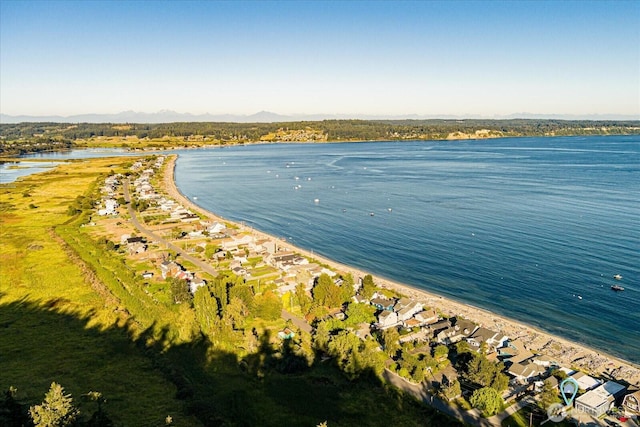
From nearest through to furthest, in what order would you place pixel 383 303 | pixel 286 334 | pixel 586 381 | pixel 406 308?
pixel 586 381 < pixel 286 334 < pixel 406 308 < pixel 383 303

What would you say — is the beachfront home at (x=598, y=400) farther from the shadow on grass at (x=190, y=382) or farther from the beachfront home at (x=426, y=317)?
the beachfront home at (x=426, y=317)

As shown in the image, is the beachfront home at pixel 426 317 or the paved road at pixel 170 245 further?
the paved road at pixel 170 245

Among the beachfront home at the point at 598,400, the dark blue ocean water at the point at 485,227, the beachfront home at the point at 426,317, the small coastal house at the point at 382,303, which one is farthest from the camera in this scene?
the dark blue ocean water at the point at 485,227

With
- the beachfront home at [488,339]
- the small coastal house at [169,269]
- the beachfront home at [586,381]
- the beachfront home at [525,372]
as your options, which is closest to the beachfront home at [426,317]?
the beachfront home at [488,339]

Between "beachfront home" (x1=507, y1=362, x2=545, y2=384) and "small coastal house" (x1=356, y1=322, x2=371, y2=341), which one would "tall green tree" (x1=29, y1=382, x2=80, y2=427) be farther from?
"beachfront home" (x1=507, y1=362, x2=545, y2=384)

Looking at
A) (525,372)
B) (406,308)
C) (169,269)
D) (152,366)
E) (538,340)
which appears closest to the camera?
(525,372)

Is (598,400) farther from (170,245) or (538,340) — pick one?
(170,245)

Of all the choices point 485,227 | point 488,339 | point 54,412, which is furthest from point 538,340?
point 485,227
